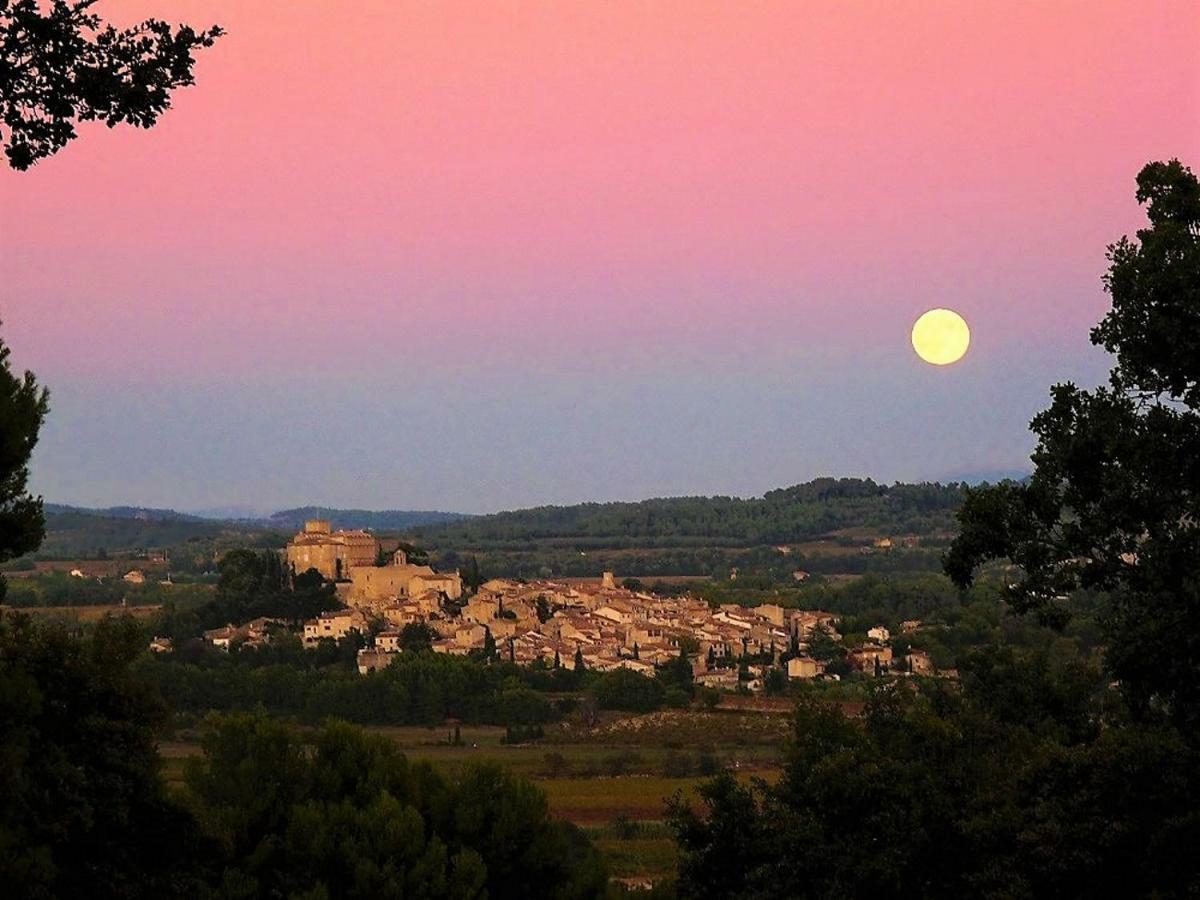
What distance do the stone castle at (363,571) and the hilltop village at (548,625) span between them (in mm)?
58

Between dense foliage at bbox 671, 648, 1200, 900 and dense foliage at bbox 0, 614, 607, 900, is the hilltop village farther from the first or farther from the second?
dense foliage at bbox 671, 648, 1200, 900

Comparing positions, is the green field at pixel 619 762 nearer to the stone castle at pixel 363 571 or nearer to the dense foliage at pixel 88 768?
the dense foliage at pixel 88 768

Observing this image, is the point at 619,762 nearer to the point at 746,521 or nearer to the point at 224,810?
the point at 224,810

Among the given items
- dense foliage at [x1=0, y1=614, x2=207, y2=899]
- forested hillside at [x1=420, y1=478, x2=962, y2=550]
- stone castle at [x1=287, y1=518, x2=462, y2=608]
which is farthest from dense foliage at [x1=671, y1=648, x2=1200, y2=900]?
forested hillside at [x1=420, y1=478, x2=962, y2=550]

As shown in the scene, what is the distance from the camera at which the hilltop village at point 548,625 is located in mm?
65375

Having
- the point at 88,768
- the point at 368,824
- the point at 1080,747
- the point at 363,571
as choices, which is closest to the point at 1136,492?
the point at 1080,747

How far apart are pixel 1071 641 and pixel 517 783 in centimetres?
4036

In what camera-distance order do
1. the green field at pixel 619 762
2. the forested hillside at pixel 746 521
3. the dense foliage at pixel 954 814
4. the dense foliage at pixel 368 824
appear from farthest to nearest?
the forested hillside at pixel 746 521 < the green field at pixel 619 762 < the dense foliage at pixel 368 824 < the dense foliage at pixel 954 814

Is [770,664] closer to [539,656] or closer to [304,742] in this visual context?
[539,656]

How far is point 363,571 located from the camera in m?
77.4

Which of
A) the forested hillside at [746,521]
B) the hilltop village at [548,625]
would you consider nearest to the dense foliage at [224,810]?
the hilltop village at [548,625]

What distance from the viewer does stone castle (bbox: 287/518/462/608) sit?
76438mm

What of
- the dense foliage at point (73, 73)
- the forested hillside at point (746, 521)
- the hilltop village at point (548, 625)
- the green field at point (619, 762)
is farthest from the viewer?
the forested hillside at point (746, 521)

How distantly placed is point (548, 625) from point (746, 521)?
79029 millimetres
